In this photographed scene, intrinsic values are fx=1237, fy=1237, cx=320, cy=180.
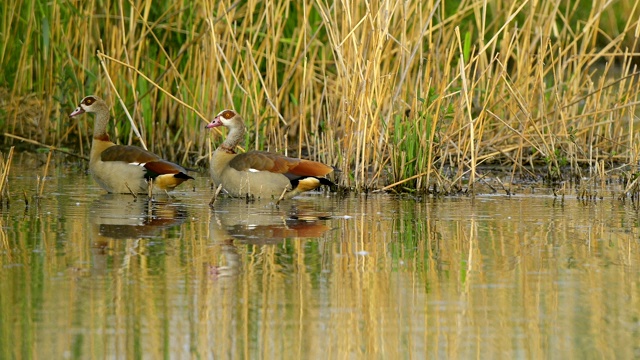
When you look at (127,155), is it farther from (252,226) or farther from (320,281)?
(320,281)

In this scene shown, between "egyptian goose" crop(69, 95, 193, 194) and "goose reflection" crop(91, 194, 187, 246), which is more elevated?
"egyptian goose" crop(69, 95, 193, 194)

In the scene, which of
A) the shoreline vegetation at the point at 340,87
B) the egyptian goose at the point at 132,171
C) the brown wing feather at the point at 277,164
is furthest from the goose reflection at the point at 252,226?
the shoreline vegetation at the point at 340,87

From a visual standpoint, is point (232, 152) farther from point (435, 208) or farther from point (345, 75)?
point (435, 208)

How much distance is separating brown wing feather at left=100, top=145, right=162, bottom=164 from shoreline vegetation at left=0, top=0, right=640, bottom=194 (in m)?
0.89

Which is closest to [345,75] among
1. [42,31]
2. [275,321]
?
[42,31]

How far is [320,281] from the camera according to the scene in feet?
18.7

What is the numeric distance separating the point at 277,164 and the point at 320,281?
383cm

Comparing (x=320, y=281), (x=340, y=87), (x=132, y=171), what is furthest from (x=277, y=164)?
(x=320, y=281)

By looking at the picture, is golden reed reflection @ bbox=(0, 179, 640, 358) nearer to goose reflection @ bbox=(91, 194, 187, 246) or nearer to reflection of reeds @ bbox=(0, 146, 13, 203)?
goose reflection @ bbox=(91, 194, 187, 246)

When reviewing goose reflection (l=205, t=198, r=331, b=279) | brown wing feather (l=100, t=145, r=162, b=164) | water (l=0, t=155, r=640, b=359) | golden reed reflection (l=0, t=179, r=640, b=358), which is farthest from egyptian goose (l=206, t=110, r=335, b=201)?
golden reed reflection (l=0, t=179, r=640, b=358)

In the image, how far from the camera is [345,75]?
9.54 meters

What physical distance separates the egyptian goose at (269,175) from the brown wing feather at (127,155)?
23.4 inches

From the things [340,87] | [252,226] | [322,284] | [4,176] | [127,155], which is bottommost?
[322,284]

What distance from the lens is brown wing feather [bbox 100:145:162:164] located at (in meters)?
9.93
